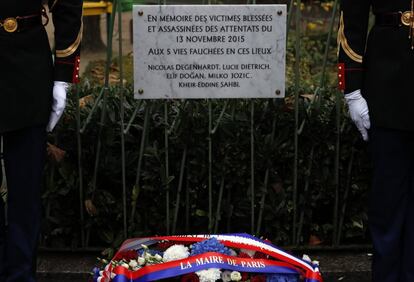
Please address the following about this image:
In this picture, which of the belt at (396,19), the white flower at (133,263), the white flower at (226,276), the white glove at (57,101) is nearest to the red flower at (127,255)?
the white flower at (133,263)

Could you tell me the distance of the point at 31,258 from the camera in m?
3.13

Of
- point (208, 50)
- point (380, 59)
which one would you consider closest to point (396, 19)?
point (380, 59)

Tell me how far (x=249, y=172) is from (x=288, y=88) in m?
0.54

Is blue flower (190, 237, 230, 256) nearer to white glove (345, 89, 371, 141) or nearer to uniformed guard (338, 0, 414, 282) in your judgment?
uniformed guard (338, 0, 414, 282)

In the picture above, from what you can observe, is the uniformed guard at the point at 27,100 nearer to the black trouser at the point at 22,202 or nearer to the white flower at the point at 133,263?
the black trouser at the point at 22,202

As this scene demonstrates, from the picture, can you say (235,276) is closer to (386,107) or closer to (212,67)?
(386,107)

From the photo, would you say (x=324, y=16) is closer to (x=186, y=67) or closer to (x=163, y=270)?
(x=186, y=67)

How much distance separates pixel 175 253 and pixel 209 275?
21 cm

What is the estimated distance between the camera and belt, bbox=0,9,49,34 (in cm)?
295

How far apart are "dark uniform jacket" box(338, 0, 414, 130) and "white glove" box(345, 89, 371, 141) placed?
0.02 meters

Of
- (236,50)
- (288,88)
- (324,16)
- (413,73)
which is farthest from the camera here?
(324,16)

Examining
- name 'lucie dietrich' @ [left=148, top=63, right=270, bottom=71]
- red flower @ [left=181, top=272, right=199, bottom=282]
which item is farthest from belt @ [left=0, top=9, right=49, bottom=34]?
red flower @ [left=181, top=272, right=199, bottom=282]

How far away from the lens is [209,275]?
301cm

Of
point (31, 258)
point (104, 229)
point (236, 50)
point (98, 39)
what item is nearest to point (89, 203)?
point (104, 229)
